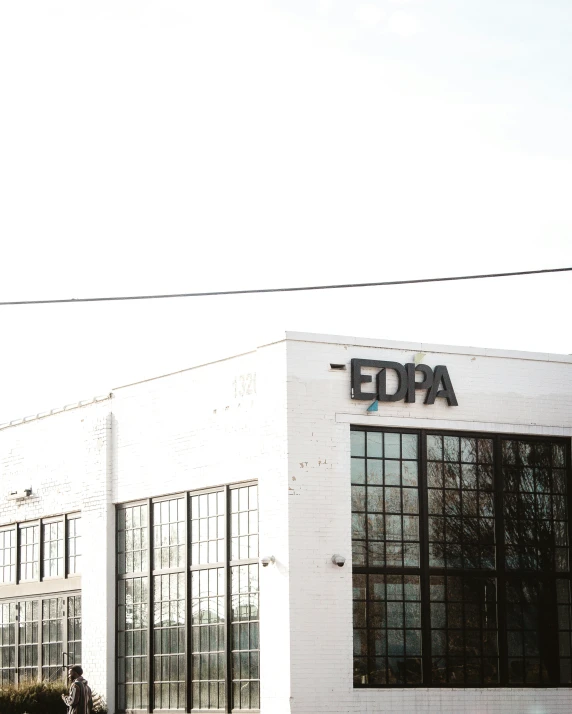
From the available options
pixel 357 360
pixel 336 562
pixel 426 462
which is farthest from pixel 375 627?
pixel 357 360

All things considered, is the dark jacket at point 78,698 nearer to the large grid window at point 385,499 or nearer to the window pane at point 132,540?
the window pane at point 132,540

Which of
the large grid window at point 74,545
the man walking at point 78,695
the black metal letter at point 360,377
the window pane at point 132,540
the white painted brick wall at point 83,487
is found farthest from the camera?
the large grid window at point 74,545

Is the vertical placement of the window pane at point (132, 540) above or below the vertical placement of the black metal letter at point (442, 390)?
below

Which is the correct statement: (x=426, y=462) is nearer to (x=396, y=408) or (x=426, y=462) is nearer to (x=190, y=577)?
(x=396, y=408)

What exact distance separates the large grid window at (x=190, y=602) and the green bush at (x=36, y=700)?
101 centimetres

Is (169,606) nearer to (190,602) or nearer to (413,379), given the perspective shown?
(190,602)

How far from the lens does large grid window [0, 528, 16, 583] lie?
28469mm

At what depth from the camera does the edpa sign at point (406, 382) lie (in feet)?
71.6

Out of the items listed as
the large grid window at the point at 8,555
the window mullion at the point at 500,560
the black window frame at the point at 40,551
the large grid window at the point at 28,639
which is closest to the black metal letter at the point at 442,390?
the window mullion at the point at 500,560

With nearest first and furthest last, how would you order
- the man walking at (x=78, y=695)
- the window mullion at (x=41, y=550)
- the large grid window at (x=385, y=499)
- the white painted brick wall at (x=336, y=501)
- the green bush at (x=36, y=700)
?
the white painted brick wall at (x=336, y=501) < the man walking at (x=78, y=695) < the large grid window at (x=385, y=499) < the green bush at (x=36, y=700) < the window mullion at (x=41, y=550)

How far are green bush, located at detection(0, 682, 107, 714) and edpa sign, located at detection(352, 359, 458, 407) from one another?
802cm

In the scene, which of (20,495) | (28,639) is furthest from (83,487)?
(28,639)

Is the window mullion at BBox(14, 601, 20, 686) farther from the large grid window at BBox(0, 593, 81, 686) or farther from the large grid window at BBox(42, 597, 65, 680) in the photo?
the large grid window at BBox(42, 597, 65, 680)

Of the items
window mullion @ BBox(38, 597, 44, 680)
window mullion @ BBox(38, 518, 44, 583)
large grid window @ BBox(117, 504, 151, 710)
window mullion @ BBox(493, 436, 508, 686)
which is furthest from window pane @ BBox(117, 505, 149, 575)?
window mullion @ BBox(493, 436, 508, 686)
